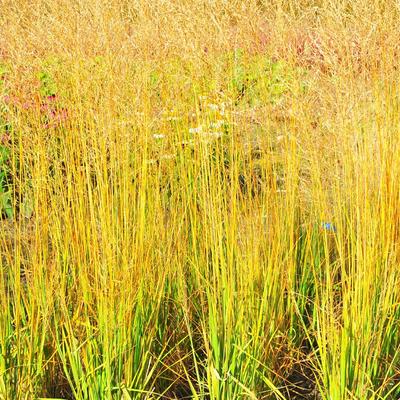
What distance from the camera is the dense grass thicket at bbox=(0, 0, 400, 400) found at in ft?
7.04

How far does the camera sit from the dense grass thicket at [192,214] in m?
2.14

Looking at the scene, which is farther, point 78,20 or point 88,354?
point 78,20

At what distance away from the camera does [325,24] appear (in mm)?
2580

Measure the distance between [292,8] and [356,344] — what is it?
130cm

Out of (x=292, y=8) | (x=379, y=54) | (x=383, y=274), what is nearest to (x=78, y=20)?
(x=292, y=8)

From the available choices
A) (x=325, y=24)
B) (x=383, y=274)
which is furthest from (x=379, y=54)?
(x=383, y=274)

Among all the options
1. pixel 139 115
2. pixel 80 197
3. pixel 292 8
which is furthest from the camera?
pixel 292 8

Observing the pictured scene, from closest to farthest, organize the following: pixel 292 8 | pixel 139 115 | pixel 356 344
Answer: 1. pixel 356 344
2. pixel 139 115
3. pixel 292 8

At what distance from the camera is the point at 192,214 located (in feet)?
8.63

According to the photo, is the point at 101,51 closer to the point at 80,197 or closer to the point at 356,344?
the point at 80,197

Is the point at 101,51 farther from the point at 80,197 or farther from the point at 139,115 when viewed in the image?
the point at 80,197

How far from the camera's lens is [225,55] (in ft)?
8.22

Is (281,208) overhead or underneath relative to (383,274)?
→ overhead

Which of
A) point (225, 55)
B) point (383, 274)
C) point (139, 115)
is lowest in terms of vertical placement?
point (383, 274)
